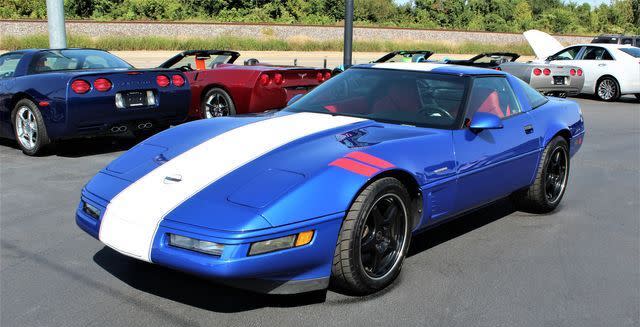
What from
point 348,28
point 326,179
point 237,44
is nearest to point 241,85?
point 348,28

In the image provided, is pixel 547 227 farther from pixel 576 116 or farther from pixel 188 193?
pixel 188 193

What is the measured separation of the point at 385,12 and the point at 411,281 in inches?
2401

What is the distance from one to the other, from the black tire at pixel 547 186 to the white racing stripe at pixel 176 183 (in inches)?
79.2

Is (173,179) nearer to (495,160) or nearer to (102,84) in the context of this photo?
(495,160)

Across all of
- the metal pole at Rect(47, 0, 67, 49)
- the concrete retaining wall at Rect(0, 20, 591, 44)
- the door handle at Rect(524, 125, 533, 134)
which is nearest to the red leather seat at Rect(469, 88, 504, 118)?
the door handle at Rect(524, 125, 533, 134)

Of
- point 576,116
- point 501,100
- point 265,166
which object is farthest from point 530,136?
point 265,166

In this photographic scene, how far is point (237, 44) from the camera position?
4244 centimetres

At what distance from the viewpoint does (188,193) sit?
3299 mm

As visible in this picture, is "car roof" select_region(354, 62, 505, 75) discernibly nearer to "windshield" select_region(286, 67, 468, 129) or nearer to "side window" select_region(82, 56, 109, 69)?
"windshield" select_region(286, 67, 468, 129)

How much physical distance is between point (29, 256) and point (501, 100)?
3516mm

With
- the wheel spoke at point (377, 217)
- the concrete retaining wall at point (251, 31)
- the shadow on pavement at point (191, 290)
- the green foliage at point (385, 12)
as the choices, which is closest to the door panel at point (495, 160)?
the shadow on pavement at point (191, 290)

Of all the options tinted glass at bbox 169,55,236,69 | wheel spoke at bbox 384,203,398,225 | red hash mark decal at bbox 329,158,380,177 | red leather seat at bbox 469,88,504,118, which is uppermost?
red leather seat at bbox 469,88,504,118

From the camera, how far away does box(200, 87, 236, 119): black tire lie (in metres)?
9.38

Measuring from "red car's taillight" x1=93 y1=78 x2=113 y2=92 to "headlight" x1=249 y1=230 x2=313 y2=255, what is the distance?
485cm
